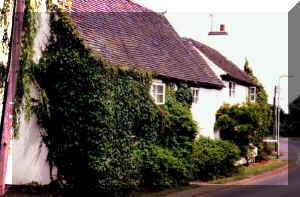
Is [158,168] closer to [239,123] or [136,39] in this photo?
[136,39]

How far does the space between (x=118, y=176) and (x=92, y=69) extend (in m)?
4.05

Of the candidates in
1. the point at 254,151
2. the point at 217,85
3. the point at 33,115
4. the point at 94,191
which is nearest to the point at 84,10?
the point at 33,115

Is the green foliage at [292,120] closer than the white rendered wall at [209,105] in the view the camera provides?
No

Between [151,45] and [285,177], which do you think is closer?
[151,45]

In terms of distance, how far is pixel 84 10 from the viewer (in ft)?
61.5

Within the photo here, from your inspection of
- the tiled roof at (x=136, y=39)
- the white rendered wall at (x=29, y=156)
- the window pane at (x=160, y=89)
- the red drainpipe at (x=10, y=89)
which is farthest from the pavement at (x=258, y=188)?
the red drainpipe at (x=10, y=89)

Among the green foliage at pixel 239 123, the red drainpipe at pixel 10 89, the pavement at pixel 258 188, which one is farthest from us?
the green foliage at pixel 239 123

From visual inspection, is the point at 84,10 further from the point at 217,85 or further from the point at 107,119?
the point at 217,85

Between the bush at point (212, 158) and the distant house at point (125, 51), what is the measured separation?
2.16m

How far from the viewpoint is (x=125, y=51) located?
18922mm

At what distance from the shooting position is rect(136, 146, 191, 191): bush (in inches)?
676

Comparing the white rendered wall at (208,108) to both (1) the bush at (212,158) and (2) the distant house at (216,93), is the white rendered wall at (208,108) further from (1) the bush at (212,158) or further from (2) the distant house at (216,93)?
(1) the bush at (212,158)

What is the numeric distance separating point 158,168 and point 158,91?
397cm

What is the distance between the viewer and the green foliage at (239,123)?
26.4 m
